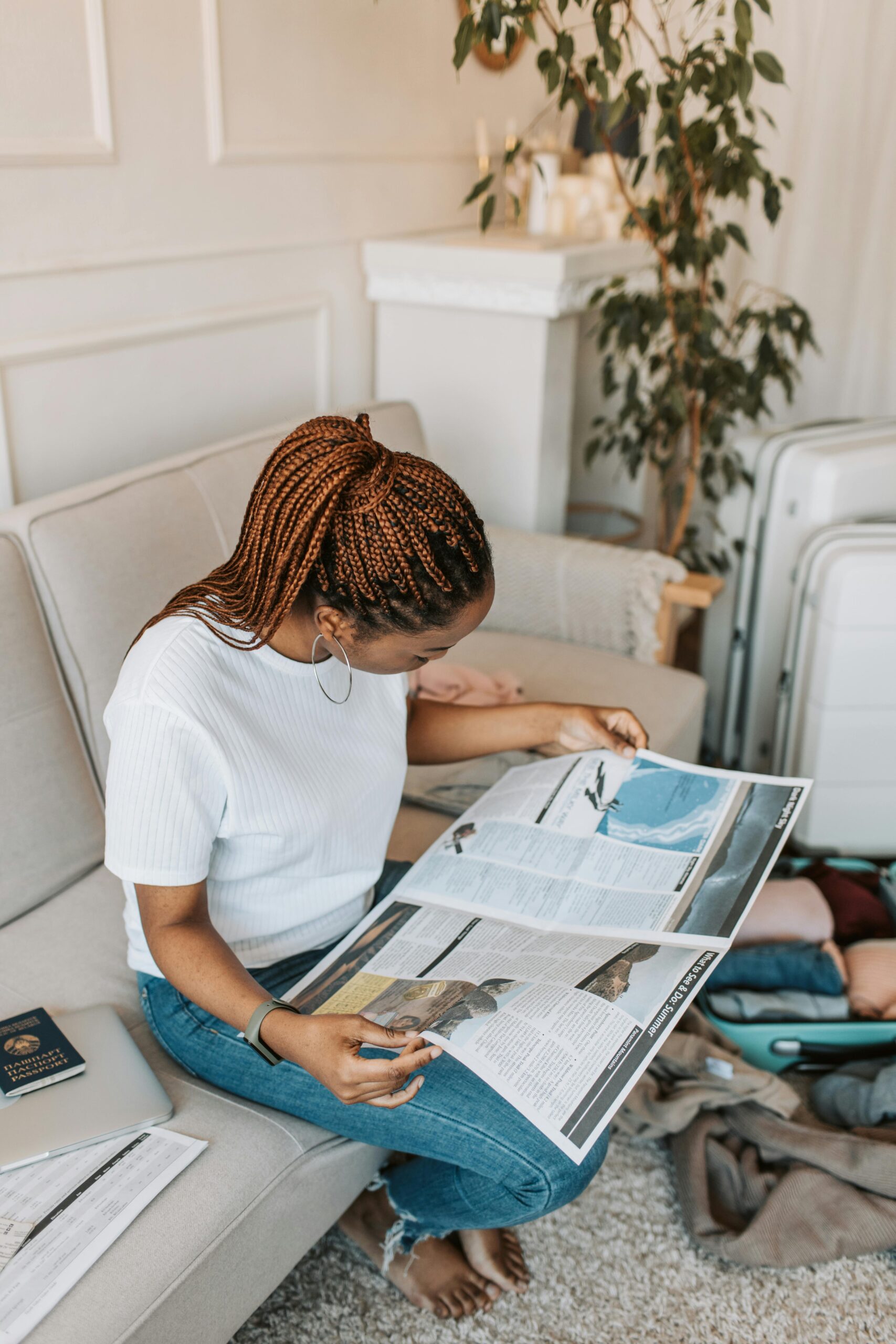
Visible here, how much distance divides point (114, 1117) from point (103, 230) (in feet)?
4.21

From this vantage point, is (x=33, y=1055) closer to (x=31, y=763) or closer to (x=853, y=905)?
(x=31, y=763)

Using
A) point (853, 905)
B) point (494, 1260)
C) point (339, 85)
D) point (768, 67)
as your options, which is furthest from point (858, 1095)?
point (339, 85)

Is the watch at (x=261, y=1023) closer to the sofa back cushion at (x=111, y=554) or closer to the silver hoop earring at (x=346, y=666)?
the silver hoop earring at (x=346, y=666)

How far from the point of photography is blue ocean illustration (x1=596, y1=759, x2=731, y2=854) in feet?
3.98

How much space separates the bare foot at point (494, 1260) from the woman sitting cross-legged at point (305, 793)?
101 mm

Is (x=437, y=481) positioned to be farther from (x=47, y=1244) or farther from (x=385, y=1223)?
(x=385, y=1223)

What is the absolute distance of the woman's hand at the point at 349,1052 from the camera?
0.89 m

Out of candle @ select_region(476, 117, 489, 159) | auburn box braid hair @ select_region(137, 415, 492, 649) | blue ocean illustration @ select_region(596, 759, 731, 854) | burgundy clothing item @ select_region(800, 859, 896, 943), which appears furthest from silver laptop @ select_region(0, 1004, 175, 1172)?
candle @ select_region(476, 117, 489, 159)

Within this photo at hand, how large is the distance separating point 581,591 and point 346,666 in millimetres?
949

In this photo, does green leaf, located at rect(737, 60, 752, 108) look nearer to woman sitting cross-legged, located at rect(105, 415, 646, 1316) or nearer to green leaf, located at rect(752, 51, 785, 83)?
green leaf, located at rect(752, 51, 785, 83)

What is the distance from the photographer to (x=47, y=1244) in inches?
35.4

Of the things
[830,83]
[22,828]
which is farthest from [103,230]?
[830,83]

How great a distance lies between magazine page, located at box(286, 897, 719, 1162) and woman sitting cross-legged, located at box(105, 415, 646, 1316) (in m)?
0.06

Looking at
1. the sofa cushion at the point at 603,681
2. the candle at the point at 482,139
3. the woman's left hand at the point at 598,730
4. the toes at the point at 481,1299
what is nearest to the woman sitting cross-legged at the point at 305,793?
the toes at the point at 481,1299
